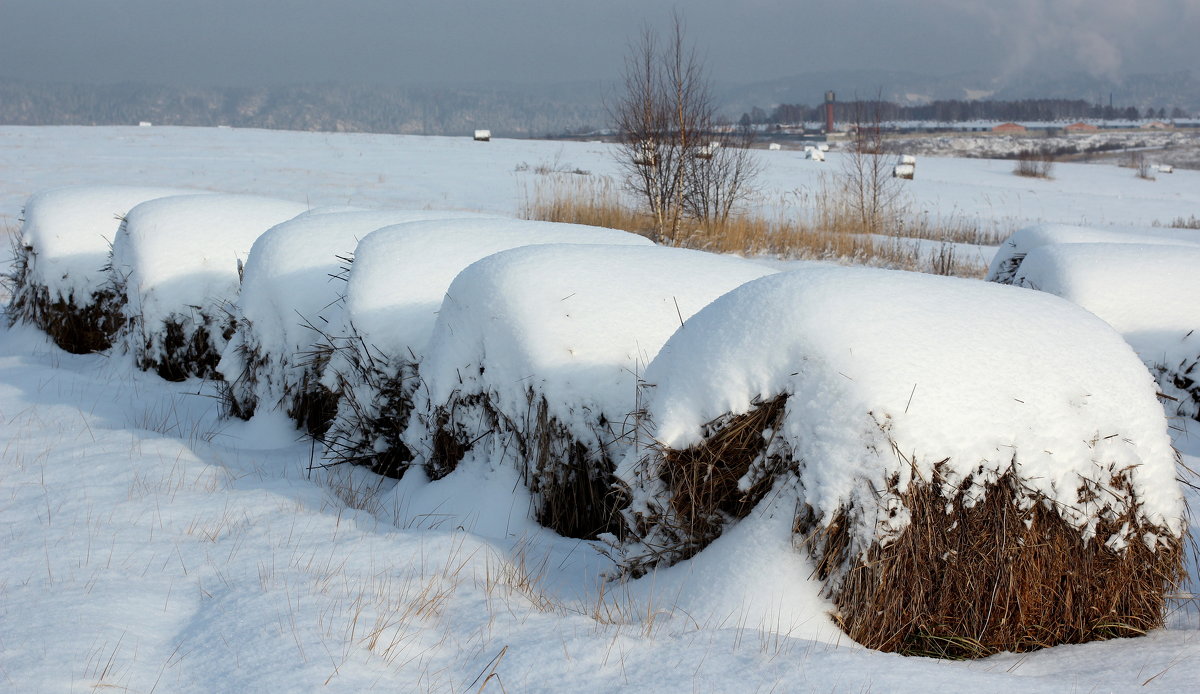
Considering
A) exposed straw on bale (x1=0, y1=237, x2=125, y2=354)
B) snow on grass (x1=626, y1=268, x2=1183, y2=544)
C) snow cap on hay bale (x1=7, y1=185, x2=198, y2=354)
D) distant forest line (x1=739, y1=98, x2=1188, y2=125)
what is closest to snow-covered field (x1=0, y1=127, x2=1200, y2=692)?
snow on grass (x1=626, y1=268, x2=1183, y2=544)

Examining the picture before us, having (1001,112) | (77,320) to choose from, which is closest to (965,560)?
(77,320)

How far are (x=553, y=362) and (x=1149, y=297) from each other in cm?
402

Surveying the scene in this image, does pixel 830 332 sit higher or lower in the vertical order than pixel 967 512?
higher

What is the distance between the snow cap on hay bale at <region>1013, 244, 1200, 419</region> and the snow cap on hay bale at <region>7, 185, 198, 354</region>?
22.2 feet

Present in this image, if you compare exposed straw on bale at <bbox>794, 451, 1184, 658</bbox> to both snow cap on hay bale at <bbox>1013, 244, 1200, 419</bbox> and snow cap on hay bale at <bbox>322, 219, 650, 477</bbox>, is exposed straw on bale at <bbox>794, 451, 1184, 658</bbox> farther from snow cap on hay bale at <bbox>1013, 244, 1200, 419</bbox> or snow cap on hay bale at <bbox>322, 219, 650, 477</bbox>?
snow cap on hay bale at <bbox>1013, 244, 1200, 419</bbox>

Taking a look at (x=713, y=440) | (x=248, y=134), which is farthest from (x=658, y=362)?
(x=248, y=134)

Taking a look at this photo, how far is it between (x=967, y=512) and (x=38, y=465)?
384 cm

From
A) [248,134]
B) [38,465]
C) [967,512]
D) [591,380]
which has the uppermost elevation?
[248,134]

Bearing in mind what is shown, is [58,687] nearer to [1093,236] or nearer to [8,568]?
[8,568]

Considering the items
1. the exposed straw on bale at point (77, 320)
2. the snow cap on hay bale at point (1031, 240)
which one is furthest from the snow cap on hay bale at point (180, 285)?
the snow cap on hay bale at point (1031, 240)

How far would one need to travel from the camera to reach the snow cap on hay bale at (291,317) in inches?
183

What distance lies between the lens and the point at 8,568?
273 centimetres

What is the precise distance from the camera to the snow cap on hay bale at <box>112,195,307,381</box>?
5855mm

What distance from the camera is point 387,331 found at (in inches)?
160
